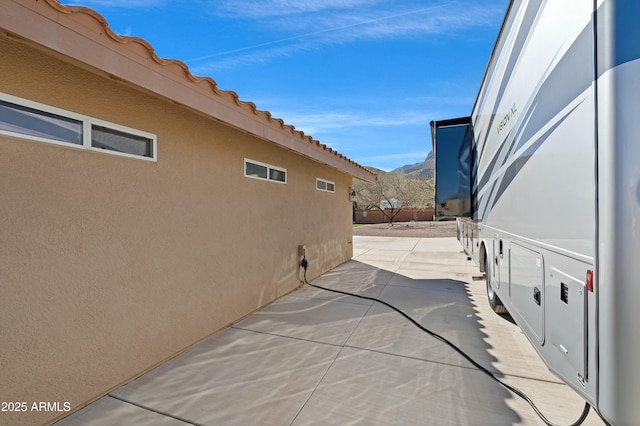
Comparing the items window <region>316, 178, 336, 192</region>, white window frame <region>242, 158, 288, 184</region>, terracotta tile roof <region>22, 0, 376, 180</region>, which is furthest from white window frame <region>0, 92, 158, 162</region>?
window <region>316, 178, 336, 192</region>

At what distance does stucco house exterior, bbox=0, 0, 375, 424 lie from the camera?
2.21 metres

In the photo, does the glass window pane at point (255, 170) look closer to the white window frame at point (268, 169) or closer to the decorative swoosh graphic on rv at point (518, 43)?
the white window frame at point (268, 169)

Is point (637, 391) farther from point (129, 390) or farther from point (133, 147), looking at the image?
point (133, 147)

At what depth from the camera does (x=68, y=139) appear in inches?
101

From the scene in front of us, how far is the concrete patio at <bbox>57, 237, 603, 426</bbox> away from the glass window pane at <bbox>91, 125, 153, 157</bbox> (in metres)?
2.33

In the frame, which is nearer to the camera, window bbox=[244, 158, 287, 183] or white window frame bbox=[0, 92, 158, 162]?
white window frame bbox=[0, 92, 158, 162]

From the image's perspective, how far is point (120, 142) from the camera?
299 cm

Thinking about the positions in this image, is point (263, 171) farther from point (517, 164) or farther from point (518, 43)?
point (518, 43)

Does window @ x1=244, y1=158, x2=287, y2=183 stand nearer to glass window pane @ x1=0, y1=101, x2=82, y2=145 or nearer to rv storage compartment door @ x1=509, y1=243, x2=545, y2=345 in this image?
glass window pane @ x1=0, y1=101, x2=82, y2=145

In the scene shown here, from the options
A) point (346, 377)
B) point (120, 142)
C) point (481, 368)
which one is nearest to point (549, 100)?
point (481, 368)

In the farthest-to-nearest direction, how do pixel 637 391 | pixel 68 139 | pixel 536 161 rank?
pixel 68 139, pixel 536 161, pixel 637 391

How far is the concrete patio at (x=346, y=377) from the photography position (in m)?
2.51

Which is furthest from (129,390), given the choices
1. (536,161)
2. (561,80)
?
(561,80)

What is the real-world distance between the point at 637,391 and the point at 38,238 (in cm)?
385
